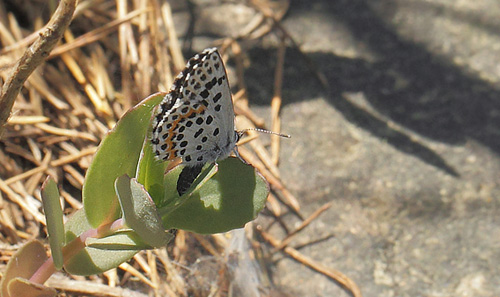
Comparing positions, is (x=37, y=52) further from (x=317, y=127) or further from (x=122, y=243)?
(x=317, y=127)

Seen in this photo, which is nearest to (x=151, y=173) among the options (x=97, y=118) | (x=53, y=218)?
(x=53, y=218)

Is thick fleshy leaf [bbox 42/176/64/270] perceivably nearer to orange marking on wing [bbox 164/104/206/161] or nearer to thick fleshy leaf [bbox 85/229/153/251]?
thick fleshy leaf [bbox 85/229/153/251]

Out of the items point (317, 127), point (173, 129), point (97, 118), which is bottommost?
point (317, 127)

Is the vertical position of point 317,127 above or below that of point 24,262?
below

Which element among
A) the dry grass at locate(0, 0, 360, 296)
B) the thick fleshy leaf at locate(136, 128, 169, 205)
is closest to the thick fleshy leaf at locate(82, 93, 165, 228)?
the thick fleshy leaf at locate(136, 128, 169, 205)

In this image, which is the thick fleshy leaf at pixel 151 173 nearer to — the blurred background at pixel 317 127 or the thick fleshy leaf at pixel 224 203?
the thick fleshy leaf at pixel 224 203

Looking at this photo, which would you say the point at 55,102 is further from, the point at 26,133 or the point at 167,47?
the point at 167,47

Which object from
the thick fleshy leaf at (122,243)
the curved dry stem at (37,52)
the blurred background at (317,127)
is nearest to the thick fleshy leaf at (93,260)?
the thick fleshy leaf at (122,243)
